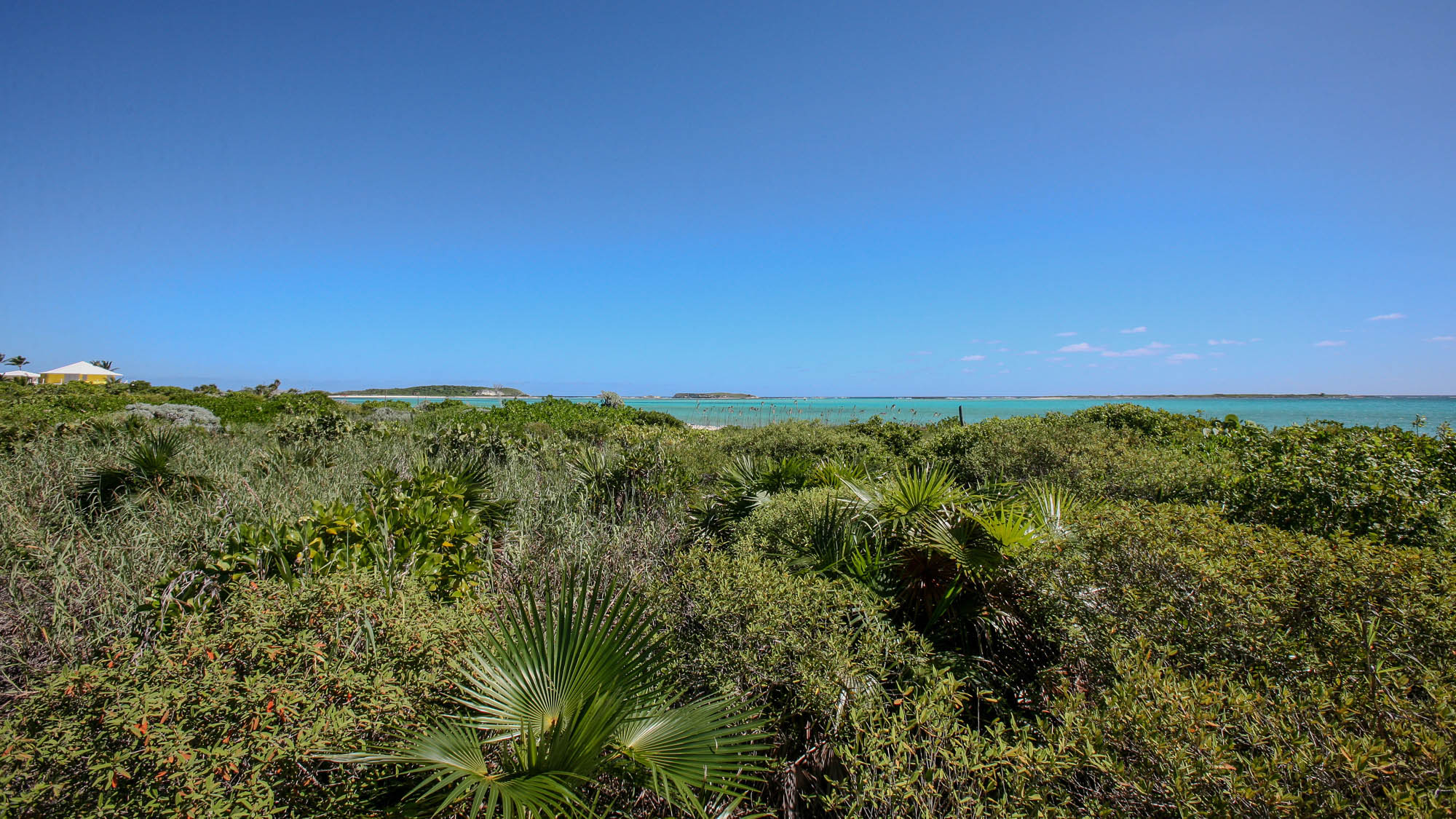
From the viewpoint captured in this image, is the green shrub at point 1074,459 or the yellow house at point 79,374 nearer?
the green shrub at point 1074,459

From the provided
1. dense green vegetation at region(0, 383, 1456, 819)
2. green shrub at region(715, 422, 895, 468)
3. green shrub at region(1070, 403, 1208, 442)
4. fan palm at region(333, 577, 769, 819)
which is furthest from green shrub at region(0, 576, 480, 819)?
green shrub at region(1070, 403, 1208, 442)

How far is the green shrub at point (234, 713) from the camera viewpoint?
168 cm

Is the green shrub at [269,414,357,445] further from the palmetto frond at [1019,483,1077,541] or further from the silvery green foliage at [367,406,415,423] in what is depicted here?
the palmetto frond at [1019,483,1077,541]

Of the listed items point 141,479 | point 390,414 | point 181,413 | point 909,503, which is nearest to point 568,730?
point 909,503

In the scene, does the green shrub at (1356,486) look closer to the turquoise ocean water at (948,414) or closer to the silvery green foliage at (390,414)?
the turquoise ocean water at (948,414)

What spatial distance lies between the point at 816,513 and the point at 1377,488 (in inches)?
183

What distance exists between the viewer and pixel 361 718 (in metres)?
2.05

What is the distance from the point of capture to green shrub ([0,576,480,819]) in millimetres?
1678

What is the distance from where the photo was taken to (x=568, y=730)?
204 centimetres

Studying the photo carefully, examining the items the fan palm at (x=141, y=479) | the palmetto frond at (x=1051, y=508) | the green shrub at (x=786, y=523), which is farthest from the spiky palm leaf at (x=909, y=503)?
the fan palm at (x=141, y=479)

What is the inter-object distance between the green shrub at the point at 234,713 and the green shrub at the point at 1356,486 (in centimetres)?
624

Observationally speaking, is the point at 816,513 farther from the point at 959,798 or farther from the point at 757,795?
the point at 959,798

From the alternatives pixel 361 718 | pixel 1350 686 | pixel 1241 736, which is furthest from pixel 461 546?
pixel 1350 686

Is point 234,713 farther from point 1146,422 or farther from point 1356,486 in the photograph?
point 1146,422
